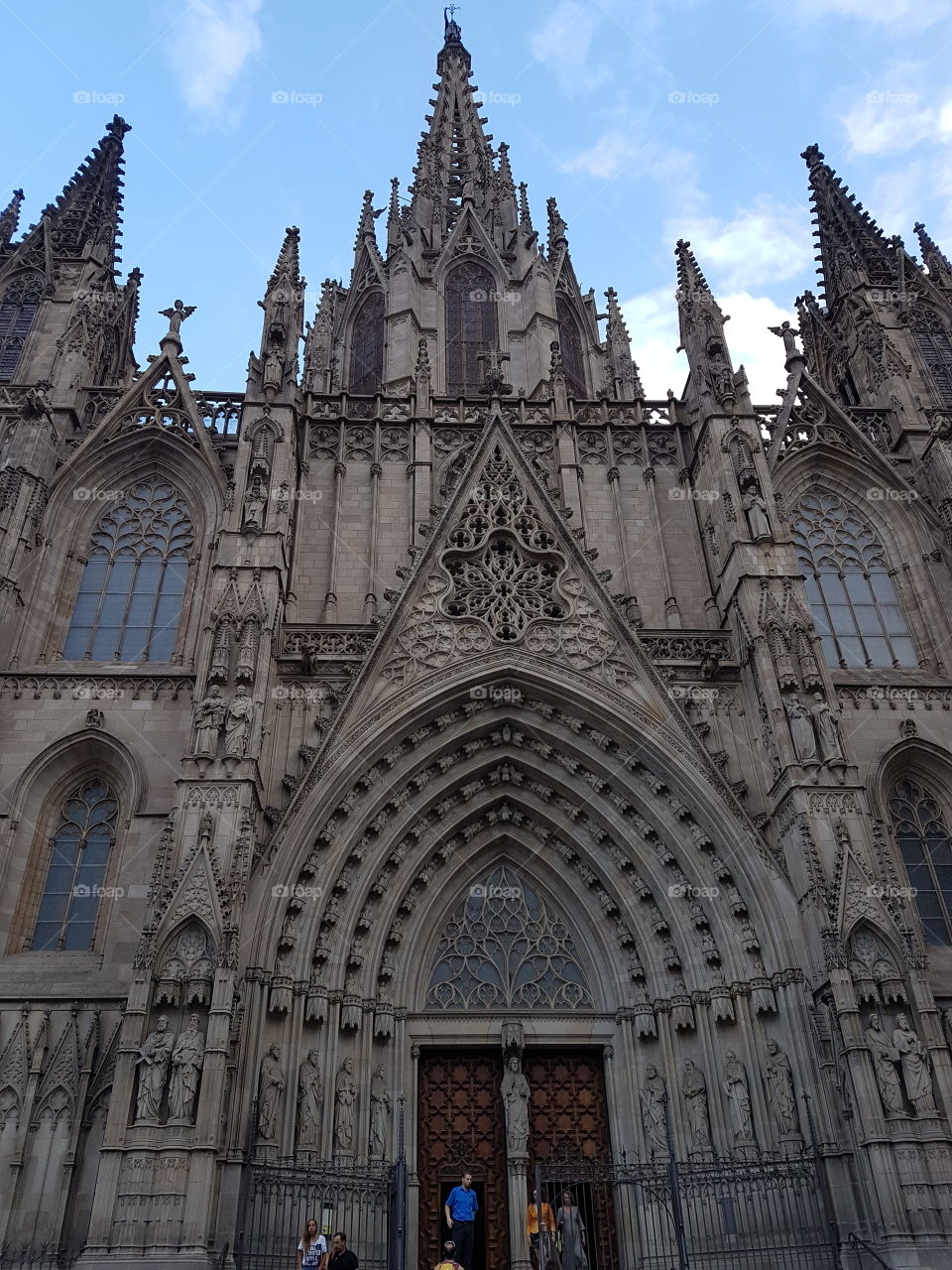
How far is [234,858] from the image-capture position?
13.1m

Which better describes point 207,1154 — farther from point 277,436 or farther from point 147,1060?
point 277,436

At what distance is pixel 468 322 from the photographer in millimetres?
26969

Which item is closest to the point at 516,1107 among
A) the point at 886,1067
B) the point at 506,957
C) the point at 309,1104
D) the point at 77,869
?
the point at 506,957

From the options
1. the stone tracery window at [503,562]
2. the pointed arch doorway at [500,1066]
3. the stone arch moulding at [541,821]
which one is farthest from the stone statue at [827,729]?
the pointed arch doorway at [500,1066]

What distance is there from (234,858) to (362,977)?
2.98 m

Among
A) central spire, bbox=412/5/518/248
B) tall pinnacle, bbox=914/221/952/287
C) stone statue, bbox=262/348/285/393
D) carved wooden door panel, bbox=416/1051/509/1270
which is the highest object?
central spire, bbox=412/5/518/248

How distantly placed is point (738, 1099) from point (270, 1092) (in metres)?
6.42

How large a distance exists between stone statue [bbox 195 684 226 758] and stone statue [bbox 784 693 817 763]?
8689 mm

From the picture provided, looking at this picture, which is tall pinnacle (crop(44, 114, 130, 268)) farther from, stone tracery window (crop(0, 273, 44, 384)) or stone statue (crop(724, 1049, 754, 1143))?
stone statue (crop(724, 1049, 754, 1143))

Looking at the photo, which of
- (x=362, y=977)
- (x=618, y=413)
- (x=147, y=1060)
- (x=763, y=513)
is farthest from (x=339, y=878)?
(x=618, y=413)

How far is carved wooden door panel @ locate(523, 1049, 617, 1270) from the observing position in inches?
538

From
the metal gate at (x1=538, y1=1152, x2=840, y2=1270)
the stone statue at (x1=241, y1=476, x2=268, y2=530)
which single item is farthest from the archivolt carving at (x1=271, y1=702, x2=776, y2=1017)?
the stone statue at (x1=241, y1=476, x2=268, y2=530)

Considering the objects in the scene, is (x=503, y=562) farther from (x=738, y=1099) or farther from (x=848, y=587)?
(x=738, y=1099)

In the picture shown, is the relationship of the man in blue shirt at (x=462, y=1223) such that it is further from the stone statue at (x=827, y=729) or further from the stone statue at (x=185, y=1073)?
the stone statue at (x=827, y=729)
